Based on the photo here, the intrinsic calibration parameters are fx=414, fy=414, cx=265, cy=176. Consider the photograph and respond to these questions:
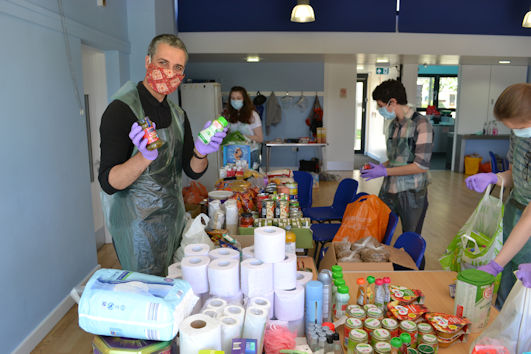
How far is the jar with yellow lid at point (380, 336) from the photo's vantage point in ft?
4.49

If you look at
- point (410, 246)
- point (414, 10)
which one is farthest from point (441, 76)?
point (410, 246)

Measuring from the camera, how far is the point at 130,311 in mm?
1049

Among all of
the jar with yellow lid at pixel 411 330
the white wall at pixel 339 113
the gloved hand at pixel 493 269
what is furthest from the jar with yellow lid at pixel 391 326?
the white wall at pixel 339 113

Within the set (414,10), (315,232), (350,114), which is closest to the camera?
(315,232)

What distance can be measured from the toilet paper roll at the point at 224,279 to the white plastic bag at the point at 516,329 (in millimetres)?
813

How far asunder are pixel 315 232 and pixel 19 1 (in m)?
2.73

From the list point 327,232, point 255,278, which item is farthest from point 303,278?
point 327,232

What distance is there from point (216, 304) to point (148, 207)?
2.29 ft

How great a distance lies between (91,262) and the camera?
3.83 metres

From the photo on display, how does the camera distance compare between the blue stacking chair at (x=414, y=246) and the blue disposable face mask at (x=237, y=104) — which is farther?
the blue disposable face mask at (x=237, y=104)

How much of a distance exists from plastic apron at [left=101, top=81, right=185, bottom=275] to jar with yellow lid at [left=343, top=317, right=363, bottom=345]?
3.06ft

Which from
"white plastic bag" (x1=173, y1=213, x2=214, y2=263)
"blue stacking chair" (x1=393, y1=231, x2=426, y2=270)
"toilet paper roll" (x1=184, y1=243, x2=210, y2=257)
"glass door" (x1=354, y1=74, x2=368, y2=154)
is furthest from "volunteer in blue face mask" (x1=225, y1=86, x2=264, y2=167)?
"glass door" (x1=354, y1=74, x2=368, y2=154)

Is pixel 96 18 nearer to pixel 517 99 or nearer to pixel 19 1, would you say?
pixel 19 1

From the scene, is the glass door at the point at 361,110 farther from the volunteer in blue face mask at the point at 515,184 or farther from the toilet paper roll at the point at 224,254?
the toilet paper roll at the point at 224,254
